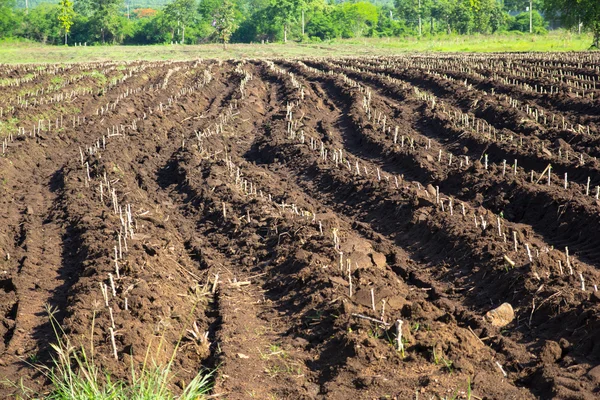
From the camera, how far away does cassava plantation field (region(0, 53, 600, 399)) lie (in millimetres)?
6859

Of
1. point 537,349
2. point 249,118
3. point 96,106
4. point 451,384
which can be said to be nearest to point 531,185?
point 537,349

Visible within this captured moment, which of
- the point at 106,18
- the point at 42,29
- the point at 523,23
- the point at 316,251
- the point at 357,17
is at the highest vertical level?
the point at 106,18

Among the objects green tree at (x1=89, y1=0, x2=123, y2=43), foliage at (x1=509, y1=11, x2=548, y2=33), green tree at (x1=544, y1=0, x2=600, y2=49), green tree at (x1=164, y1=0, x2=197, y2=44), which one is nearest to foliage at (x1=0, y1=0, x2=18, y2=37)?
green tree at (x1=89, y1=0, x2=123, y2=43)

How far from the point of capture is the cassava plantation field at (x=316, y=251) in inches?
270

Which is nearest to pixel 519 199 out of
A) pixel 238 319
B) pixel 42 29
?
pixel 238 319

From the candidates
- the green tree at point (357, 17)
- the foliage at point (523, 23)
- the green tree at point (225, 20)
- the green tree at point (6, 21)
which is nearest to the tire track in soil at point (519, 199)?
the green tree at point (225, 20)

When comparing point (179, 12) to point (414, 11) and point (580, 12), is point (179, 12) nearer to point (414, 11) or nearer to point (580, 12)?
point (414, 11)

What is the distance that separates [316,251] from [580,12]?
1840 inches

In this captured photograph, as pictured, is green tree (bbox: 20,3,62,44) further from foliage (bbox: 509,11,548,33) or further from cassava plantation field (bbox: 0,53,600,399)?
cassava plantation field (bbox: 0,53,600,399)

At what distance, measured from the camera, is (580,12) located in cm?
5084

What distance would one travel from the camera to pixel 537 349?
23.4 feet

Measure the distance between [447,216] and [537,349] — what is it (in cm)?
407

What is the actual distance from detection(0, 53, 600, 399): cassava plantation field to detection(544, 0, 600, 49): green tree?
2984 cm

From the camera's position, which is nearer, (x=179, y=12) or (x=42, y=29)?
(x=42, y=29)
